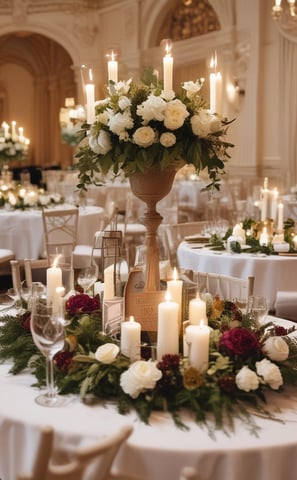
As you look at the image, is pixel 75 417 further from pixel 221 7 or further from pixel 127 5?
pixel 127 5

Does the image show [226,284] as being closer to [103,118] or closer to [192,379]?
[103,118]

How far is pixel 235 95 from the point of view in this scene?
1223cm

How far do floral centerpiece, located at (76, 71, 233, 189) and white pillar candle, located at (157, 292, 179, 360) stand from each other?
0.52 meters

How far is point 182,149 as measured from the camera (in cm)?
223

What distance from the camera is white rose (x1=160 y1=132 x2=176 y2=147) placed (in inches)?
85.7

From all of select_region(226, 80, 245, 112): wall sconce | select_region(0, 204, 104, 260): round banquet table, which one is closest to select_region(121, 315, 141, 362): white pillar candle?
select_region(0, 204, 104, 260): round banquet table

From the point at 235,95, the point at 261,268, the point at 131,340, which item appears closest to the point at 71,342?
the point at 131,340

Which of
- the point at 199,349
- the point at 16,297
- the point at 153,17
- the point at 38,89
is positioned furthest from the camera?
the point at 38,89

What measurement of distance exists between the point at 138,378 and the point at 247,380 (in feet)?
1.10

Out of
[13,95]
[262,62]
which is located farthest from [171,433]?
[13,95]

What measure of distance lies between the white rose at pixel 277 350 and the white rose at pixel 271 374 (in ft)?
0.35

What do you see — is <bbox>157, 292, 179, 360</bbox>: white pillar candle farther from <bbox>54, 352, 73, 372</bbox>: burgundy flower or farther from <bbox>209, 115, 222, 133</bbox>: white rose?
<bbox>209, 115, 222, 133</bbox>: white rose

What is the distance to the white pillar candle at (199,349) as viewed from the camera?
1945mm

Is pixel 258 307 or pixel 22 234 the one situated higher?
pixel 258 307
